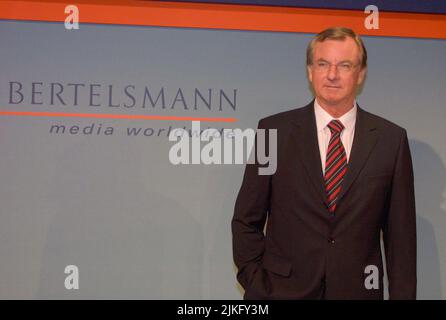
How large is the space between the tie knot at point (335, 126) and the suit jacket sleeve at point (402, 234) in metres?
0.29

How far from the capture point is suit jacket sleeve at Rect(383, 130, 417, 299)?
2.84 metres

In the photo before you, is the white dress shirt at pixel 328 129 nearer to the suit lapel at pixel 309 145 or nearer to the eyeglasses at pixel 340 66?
the suit lapel at pixel 309 145

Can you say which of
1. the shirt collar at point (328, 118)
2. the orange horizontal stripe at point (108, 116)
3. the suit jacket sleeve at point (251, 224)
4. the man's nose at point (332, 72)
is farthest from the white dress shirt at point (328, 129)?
the orange horizontal stripe at point (108, 116)

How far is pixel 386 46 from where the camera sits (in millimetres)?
3420

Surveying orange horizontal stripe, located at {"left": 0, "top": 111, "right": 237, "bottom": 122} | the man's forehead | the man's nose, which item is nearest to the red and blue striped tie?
the man's nose

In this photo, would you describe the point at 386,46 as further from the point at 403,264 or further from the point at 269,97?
the point at 403,264

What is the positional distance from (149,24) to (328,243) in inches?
57.0

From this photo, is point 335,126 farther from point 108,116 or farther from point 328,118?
point 108,116

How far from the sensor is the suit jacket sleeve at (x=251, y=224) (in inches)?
115

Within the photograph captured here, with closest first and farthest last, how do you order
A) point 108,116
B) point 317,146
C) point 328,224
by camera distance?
point 328,224 < point 317,146 < point 108,116

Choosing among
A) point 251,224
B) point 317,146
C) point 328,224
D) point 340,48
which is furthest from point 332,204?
point 340,48

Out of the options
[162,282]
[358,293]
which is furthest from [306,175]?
[162,282]

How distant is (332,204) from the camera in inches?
111

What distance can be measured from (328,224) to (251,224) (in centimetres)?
36
